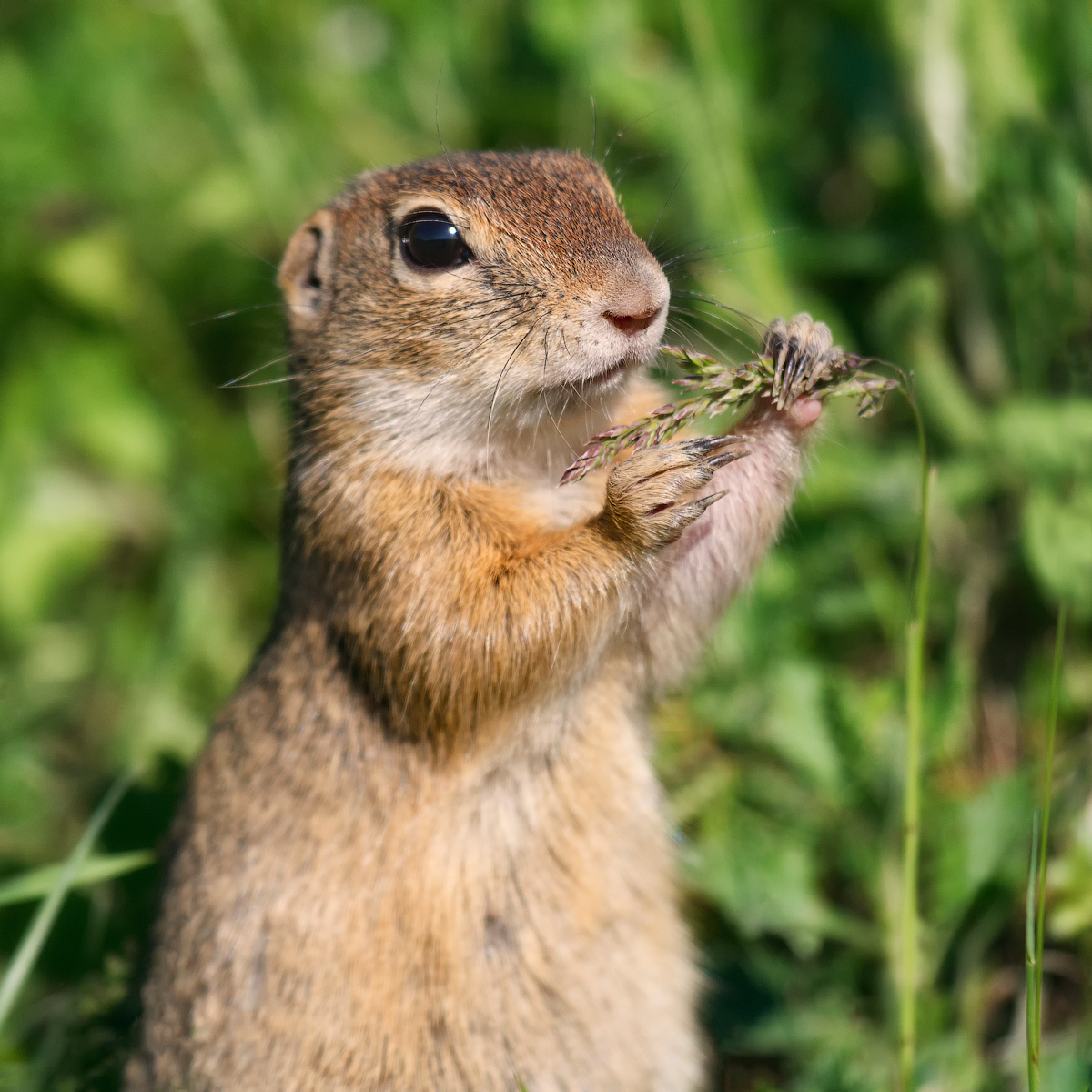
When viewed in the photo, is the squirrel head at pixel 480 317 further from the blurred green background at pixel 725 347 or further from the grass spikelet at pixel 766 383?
the blurred green background at pixel 725 347

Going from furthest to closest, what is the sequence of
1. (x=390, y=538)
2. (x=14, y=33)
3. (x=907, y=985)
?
(x=14, y=33) < (x=390, y=538) < (x=907, y=985)

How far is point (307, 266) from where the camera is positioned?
3.53 meters

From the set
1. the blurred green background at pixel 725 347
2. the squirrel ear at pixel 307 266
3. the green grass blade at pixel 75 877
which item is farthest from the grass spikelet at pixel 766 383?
the green grass blade at pixel 75 877

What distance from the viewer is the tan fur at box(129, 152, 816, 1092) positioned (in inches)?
116

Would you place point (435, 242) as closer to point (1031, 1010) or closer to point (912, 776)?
point (912, 776)

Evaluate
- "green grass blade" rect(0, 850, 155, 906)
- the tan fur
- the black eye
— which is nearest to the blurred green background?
"green grass blade" rect(0, 850, 155, 906)

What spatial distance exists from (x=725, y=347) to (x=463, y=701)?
2.57 m

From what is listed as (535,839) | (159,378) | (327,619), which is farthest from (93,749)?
(535,839)

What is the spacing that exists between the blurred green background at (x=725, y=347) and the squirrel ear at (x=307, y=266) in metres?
0.10

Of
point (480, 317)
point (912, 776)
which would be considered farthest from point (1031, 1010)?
point (480, 317)

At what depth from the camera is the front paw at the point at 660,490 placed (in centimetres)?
284

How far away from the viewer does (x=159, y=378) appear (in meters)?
5.80

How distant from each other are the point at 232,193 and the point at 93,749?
8.21ft

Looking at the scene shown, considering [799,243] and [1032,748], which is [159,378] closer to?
[799,243]
